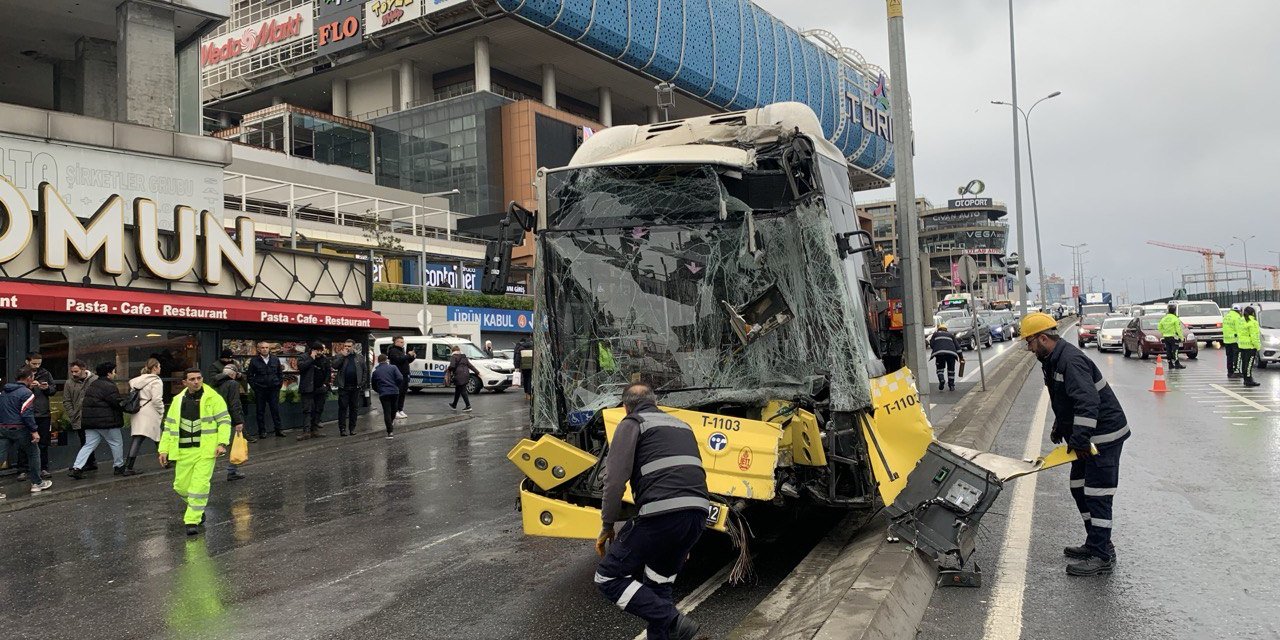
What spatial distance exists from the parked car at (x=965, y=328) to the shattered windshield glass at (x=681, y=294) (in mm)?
28262

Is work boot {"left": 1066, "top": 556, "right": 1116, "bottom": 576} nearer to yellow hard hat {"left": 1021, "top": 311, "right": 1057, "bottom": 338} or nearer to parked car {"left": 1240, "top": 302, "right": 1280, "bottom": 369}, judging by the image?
yellow hard hat {"left": 1021, "top": 311, "right": 1057, "bottom": 338}

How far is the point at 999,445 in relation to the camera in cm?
1188

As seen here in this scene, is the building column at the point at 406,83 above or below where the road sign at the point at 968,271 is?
above

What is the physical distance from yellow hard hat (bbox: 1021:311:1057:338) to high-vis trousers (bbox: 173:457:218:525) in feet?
25.0

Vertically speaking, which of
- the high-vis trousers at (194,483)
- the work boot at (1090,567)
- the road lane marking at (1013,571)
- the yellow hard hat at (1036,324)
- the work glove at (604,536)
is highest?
the yellow hard hat at (1036,324)

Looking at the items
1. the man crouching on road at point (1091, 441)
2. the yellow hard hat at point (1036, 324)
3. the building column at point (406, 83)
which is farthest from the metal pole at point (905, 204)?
the building column at point (406, 83)

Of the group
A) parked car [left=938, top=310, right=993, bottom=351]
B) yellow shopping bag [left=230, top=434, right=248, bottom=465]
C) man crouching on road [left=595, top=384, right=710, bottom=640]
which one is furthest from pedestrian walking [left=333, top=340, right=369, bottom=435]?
parked car [left=938, top=310, right=993, bottom=351]

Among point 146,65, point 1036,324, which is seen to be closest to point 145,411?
point 146,65

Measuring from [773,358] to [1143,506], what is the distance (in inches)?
150

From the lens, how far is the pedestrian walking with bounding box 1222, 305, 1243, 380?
60.2 feet

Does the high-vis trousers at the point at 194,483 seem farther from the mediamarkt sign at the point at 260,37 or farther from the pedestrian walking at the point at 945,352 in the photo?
the mediamarkt sign at the point at 260,37

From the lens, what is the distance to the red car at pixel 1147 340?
26141 millimetres

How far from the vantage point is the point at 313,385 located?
681 inches

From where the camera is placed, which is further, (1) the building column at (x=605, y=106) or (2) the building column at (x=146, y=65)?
(1) the building column at (x=605, y=106)
